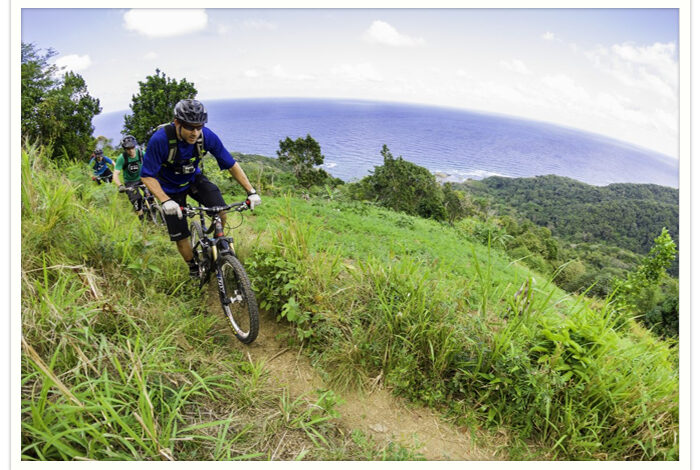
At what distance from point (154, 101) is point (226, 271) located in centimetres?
2382

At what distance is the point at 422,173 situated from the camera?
38.5m

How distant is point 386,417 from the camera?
8.59 ft


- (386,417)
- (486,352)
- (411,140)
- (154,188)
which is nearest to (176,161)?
(154,188)

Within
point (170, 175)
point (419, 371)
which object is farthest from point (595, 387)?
point (170, 175)

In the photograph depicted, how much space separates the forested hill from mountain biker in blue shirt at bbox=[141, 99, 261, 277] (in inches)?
881

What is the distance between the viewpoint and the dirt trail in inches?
95.7

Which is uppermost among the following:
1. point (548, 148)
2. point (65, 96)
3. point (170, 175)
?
point (548, 148)

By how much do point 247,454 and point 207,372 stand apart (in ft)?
2.69

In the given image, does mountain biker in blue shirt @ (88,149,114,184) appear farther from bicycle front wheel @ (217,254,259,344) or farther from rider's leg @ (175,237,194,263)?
bicycle front wheel @ (217,254,259,344)

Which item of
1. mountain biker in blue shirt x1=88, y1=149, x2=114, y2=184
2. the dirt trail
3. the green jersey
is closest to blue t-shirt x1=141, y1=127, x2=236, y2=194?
the dirt trail

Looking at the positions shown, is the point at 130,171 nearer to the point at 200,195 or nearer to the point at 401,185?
the point at 200,195

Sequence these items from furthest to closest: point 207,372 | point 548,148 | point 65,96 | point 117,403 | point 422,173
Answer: point 548,148
point 422,173
point 65,96
point 207,372
point 117,403

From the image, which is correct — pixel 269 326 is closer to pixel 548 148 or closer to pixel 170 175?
pixel 170 175

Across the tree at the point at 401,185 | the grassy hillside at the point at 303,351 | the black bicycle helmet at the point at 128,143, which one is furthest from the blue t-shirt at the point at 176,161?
the tree at the point at 401,185
